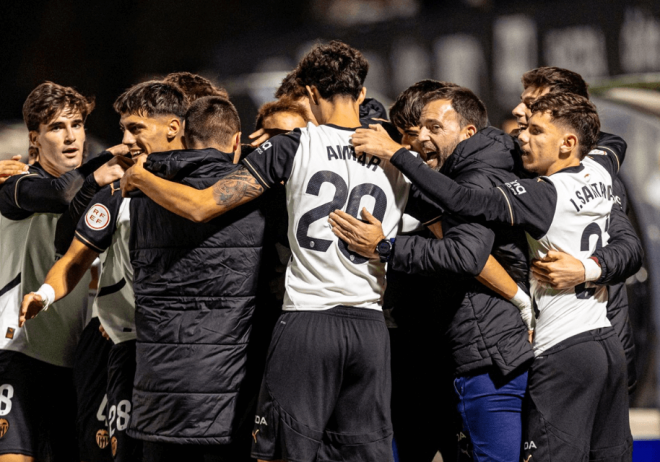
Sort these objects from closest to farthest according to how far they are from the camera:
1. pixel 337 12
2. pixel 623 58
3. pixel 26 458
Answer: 1. pixel 26 458
2. pixel 623 58
3. pixel 337 12

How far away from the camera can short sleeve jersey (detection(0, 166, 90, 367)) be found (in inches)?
154

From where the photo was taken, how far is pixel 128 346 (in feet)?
11.6

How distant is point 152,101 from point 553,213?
199 cm

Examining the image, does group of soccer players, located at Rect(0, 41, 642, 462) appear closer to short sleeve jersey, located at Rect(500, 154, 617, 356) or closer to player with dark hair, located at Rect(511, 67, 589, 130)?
short sleeve jersey, located at Rect(500, 154, 617, 356)

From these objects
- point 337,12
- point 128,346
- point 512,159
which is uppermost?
point 337,12

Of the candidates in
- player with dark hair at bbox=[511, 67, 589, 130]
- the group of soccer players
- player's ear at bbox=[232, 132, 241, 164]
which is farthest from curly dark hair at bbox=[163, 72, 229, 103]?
player with dark hair at bbox=[511, 67, 589, 130]

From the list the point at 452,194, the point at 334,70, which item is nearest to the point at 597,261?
the point at 452,194

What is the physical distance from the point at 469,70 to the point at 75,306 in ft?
14.1

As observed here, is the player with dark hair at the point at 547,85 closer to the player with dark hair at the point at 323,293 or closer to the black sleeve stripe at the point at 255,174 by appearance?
the player with dark hair at the point at 323,293

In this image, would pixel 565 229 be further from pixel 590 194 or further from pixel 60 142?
pixel 60 142

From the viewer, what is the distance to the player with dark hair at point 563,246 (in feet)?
9.48

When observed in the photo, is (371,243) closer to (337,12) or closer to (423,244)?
(423,244)

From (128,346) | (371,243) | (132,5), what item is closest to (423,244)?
(371,243)

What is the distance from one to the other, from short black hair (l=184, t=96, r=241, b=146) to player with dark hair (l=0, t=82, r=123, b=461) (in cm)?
60
